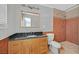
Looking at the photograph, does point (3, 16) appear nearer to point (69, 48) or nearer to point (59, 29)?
point (59, 29)

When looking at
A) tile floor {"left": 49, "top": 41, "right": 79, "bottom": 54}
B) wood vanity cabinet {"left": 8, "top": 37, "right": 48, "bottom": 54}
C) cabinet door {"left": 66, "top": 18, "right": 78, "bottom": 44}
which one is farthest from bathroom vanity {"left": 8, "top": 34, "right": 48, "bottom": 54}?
cabinet door {"left": 66, "top": 18, "right": 78, "bottom": 44}

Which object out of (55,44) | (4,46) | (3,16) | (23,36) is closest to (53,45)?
(55,44)

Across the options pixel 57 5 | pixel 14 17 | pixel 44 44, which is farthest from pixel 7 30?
pixel 57 5

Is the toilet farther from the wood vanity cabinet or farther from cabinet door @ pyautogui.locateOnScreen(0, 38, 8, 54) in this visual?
cabinet door @ pyautogui.locateOnScreen(0, 38, 8, 54)

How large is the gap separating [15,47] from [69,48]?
2.60 feet

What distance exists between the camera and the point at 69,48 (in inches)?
56.3

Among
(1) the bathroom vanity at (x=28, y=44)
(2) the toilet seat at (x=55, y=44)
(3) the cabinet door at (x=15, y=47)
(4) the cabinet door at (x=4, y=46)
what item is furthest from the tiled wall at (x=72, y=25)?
(4) the cabinet door at (x=4, y=46)

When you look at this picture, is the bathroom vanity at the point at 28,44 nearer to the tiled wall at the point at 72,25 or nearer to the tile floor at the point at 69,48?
the tile floor at the point at 69,48

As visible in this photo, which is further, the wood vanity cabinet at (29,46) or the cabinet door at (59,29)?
the cabinet door at (59,29)

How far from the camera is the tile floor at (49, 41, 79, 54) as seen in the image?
1.41 m

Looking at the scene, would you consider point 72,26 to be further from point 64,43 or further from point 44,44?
point 44,44

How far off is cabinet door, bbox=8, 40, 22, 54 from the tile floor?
46 centimetres

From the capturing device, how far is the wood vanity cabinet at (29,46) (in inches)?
53.2

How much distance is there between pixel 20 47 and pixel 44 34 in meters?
0.41
